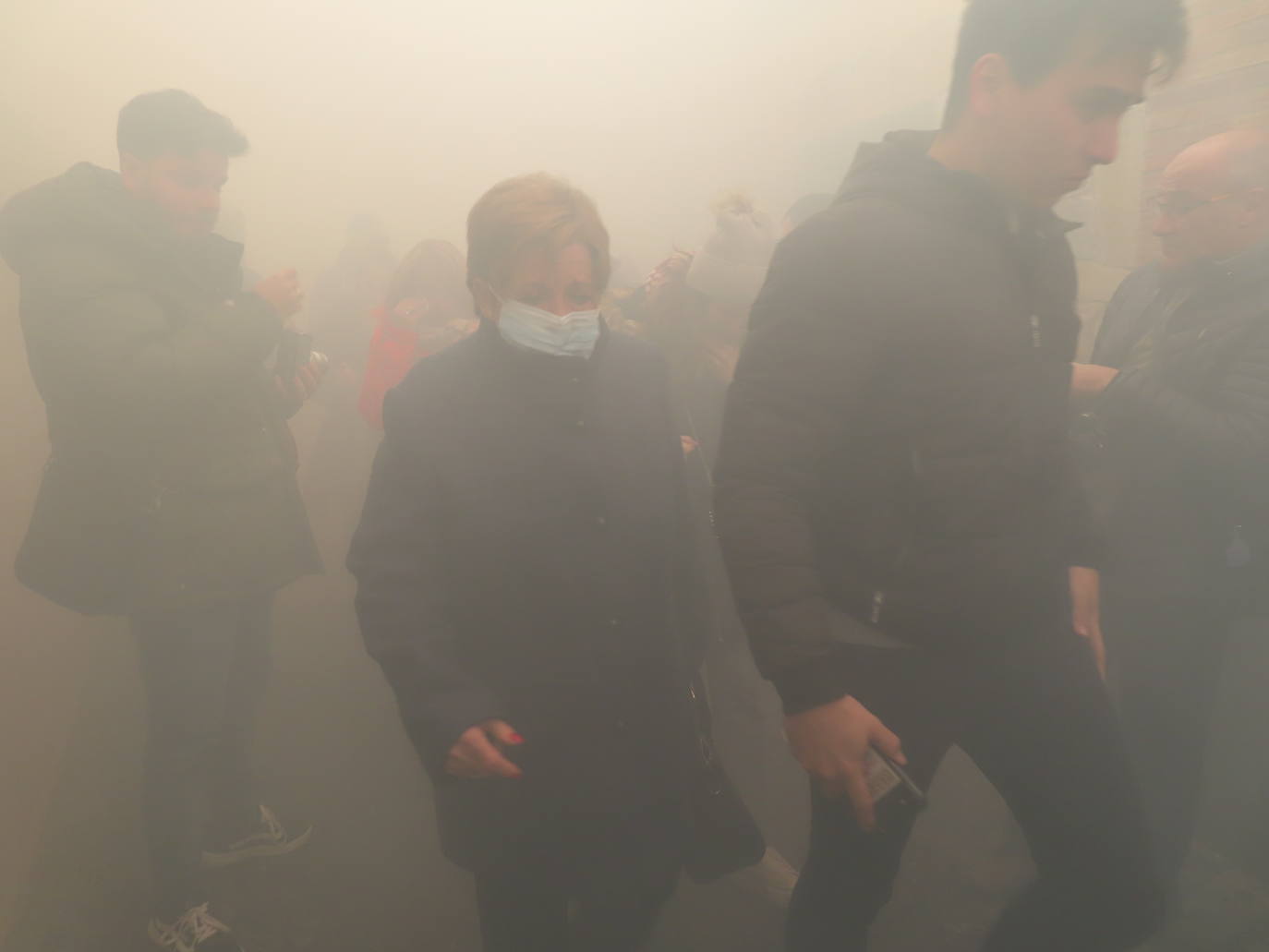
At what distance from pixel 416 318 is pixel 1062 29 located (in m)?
2.19

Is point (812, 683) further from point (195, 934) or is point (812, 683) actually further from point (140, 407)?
point (195, 934)

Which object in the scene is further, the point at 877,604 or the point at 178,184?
the point at 178,184

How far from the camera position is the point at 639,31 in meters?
3.23

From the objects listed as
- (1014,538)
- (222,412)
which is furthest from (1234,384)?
(222,412)

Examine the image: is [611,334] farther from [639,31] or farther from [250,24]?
[639,31]

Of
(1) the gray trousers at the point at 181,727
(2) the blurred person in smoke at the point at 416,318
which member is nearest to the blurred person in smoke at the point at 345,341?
(2) the blurred person in smoke at the point at 416,318

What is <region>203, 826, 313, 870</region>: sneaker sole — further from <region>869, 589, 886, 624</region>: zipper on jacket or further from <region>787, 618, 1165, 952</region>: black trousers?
<region>869, 589, 886, 624</region>: zipper on jacket

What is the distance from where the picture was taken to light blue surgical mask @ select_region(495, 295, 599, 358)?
3.79 ft

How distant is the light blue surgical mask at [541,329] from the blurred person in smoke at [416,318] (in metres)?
1.38

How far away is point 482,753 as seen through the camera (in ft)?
3.42

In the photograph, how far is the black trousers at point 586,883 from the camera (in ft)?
3.97

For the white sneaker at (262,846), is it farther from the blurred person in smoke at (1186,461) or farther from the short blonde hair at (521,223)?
the blurred person in smoke at (1186,461)

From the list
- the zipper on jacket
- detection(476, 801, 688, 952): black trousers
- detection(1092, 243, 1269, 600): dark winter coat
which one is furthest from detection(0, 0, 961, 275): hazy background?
detection(476, 801, 688, 952): black trousers

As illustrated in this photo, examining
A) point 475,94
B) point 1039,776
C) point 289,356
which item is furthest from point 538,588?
point 475,94
